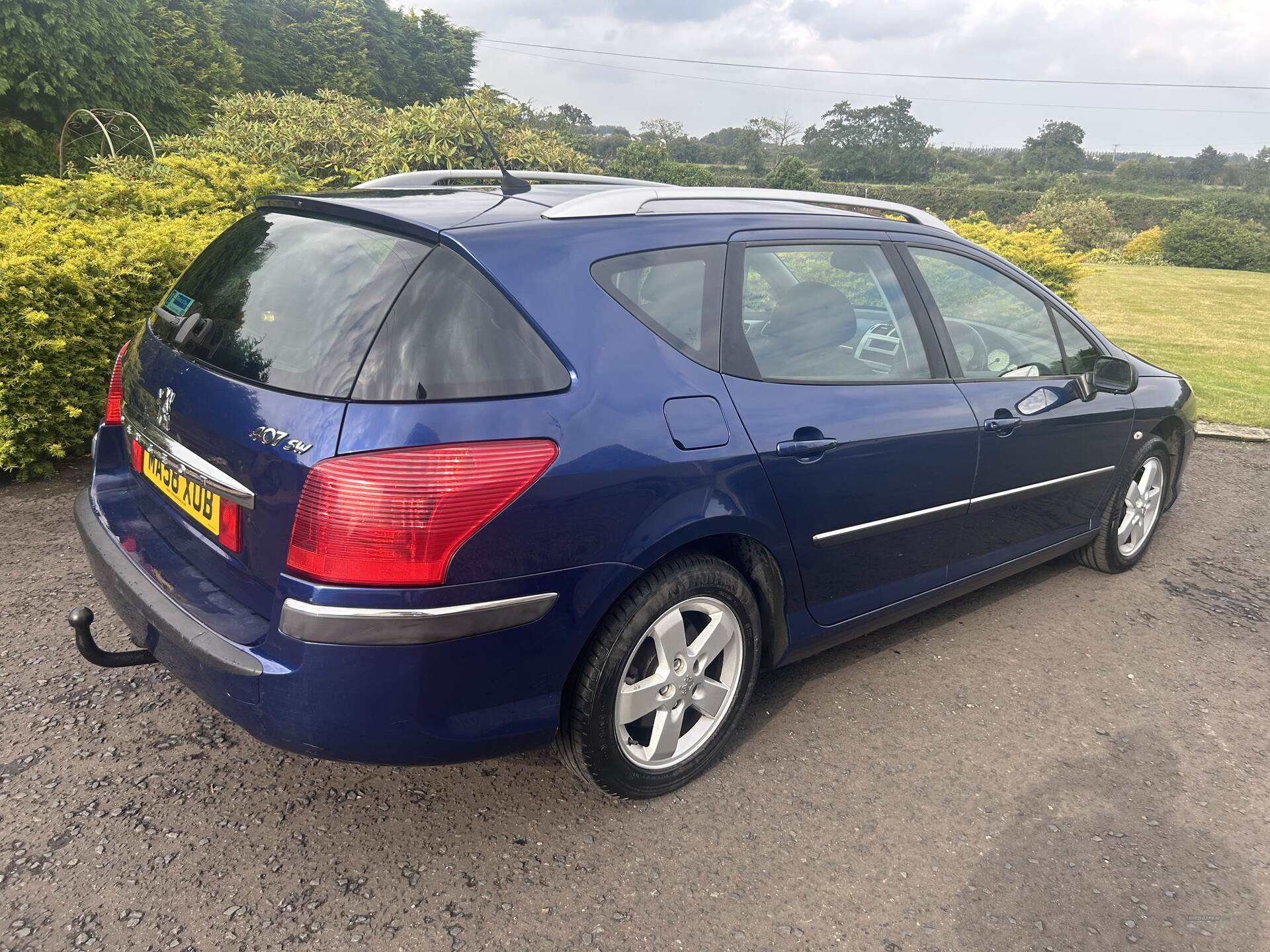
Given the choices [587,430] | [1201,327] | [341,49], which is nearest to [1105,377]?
[587,430]

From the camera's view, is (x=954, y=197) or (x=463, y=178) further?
(x=954, y=197)

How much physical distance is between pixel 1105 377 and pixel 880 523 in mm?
1567

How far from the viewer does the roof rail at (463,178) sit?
3.11 m

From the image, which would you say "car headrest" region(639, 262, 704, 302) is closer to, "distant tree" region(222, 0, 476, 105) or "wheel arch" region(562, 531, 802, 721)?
"wheel arch" region(562, 531, 802, 721)

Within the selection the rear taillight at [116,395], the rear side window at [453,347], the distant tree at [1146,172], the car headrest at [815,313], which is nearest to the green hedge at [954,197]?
the distant tree at [1146,172]

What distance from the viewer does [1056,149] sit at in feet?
238

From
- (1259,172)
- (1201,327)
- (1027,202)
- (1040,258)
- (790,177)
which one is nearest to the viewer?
(1040,258)

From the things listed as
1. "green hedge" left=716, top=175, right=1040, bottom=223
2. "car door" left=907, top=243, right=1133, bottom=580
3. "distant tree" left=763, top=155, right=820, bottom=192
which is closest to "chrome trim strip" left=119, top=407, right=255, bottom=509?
"car door" left=907, top=243, right=1133, bottom=580

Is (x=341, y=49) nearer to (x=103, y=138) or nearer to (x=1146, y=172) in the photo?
(x=103, y=138)

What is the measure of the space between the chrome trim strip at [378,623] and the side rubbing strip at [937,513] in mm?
1230

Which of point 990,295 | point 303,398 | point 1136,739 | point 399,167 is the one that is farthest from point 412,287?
point 399,167

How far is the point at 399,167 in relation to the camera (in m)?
8.98

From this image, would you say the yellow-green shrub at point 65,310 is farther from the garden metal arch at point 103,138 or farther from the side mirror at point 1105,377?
the garden metal arch at point 103,138

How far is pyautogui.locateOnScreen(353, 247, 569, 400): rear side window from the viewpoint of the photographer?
6.81ft
